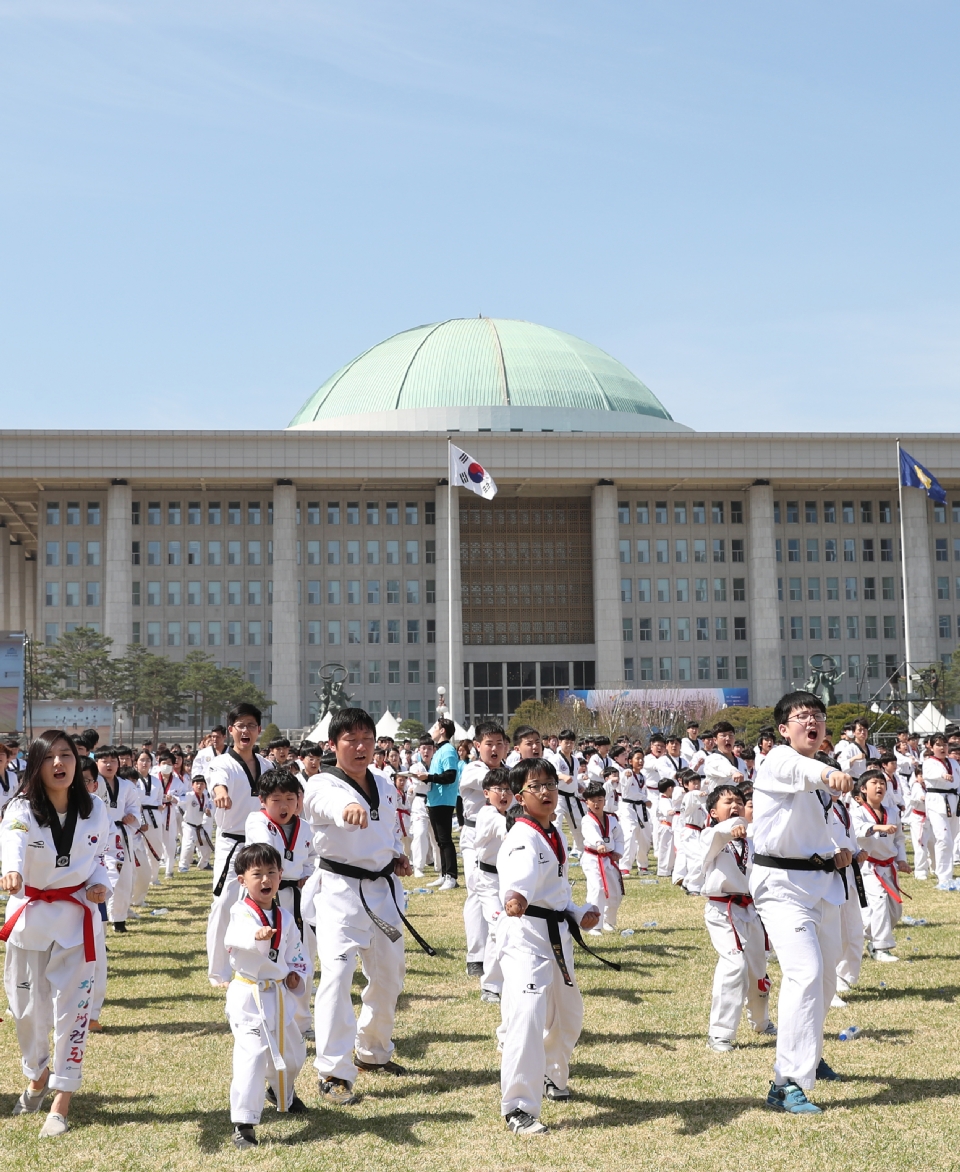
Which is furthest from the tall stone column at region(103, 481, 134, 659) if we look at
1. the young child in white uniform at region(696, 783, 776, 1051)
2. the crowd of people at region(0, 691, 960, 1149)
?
the young child in white uniform at region(696, 783, 776, 1051)

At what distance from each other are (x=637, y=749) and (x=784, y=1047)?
49.4ft

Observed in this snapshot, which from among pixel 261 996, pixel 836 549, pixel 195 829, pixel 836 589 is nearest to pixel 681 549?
pixel 836 549

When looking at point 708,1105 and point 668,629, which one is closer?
point 708,1105

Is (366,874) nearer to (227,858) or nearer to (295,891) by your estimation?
(295,891)

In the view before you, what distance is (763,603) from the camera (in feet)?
265

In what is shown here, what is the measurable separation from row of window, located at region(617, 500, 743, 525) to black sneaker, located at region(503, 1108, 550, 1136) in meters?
77.3

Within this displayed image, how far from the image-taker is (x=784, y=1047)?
282 inches

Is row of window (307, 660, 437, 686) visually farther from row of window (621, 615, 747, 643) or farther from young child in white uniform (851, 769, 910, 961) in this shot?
young child in white uniform (851, 769, 910, 961)

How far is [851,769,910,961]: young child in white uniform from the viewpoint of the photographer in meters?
11.7

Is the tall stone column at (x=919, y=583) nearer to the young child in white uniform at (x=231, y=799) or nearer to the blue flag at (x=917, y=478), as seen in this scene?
the blue flag at (x=917, y=478)

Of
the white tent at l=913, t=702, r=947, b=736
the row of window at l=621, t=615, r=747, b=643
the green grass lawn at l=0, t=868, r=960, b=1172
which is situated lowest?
the green grass lawn at l=0, t=868, r=960, b=1172

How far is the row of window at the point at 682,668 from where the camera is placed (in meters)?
81.6

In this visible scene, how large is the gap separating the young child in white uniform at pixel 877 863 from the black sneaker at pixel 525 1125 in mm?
5728

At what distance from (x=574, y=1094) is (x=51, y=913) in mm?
3262
